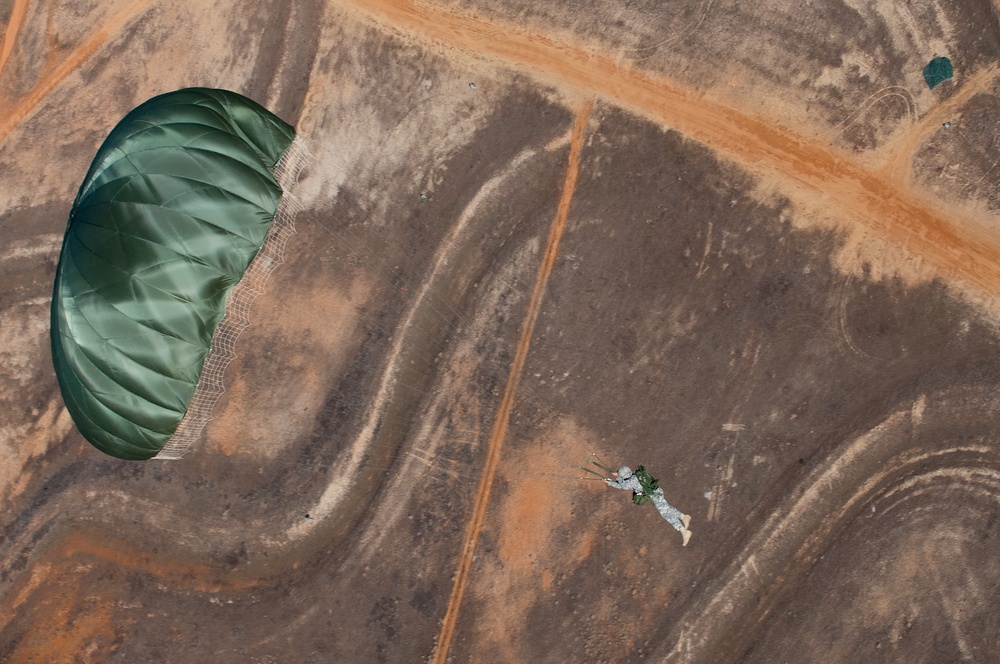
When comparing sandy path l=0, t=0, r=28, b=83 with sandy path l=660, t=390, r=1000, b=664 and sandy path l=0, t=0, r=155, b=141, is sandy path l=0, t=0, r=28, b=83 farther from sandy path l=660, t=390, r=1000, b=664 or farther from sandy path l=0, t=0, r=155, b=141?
sandy path l=660, t=390, r=1000, b=664

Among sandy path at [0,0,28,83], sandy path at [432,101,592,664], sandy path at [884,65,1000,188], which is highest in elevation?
sandy path at [884,65,1000,188]

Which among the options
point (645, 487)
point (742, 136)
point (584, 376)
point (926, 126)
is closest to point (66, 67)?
point (584, 376)

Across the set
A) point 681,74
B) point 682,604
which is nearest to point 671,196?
point 681,74

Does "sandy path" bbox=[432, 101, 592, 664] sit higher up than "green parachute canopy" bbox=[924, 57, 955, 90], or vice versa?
"green parachute canopy" bbox=[924, 57, 955, 90]

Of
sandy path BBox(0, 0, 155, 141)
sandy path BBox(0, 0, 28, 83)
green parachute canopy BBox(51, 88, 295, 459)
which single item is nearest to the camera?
green parachute canopy BBox(51, 88, 295, 459)

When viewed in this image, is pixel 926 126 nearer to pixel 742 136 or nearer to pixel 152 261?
pixel 742 136

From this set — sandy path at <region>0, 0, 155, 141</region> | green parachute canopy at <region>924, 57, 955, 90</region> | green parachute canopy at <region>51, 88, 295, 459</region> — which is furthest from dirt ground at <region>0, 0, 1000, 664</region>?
green parachute canopy at <region>51, 88, 295, 459</region>
